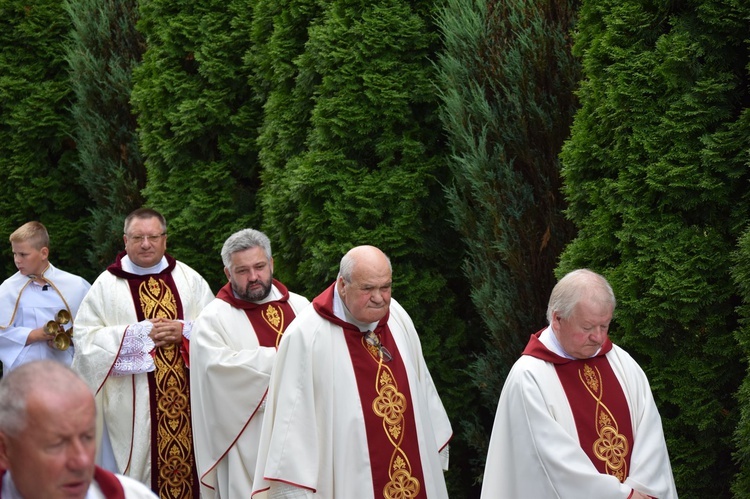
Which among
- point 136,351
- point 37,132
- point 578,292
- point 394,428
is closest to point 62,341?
point 136,351

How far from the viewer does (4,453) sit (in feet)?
9.75

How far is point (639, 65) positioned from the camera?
596cm

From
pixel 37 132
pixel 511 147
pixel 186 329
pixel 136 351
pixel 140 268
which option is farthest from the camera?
pixel 37 132

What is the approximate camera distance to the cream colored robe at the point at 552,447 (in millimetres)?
4773

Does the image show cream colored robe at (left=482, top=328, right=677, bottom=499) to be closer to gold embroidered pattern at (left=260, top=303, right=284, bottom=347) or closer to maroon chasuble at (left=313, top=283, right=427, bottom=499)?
maroon chasuble at (left=313, top=283, right=427, bottom=499)

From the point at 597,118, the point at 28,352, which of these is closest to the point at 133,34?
the point at 28,352

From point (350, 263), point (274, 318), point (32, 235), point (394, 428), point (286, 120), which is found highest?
point (286, 120)

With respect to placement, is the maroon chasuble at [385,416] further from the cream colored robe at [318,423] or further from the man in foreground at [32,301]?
the man in foreground at [32,301]

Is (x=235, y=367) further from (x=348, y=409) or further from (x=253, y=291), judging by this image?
(x=348, y=409)

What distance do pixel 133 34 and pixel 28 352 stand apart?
5.13 meters

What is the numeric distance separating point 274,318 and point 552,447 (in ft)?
8.85

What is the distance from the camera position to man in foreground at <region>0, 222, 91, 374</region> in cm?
846

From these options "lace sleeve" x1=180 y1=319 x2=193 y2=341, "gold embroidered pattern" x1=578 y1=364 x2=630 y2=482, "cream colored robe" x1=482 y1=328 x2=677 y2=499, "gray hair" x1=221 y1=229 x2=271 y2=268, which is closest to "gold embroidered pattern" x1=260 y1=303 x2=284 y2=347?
"gray hair" x1=221 y1=229 x2=271 y2=268

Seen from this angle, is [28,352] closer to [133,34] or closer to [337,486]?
[337,486]
